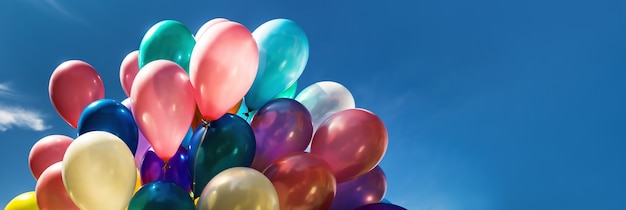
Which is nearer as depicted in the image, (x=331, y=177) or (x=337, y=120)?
(x=331, y=177)

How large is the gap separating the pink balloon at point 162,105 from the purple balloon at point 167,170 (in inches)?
6.4

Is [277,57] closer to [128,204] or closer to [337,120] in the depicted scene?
[337,120]

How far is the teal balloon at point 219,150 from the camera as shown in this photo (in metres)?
2.66

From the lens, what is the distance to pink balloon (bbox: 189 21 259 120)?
2691 mm

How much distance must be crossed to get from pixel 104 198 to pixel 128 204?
0.44 feet

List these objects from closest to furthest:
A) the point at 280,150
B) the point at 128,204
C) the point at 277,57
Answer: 1. the point at 128,204
2. the point at 280,150
3. the point at 277,57

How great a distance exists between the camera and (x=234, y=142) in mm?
2658

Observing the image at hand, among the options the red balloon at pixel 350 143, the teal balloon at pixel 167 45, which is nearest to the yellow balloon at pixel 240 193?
the red balloon at pixel 350 143

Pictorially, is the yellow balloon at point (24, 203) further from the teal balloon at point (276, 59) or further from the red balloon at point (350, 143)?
the red balloon at point (350, 143)

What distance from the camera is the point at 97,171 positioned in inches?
96.0

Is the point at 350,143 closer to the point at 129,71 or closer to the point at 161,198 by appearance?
the point at 161,198

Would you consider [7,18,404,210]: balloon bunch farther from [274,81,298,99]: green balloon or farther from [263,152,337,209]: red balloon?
[274,81,298,99]: green balloon

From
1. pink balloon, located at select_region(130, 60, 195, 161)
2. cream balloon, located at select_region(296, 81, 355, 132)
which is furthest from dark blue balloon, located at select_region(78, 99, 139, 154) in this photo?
cream balloon, located at select_region(296, 81, 355, 132)

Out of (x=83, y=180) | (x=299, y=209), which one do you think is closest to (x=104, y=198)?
(x=83, y=180)
